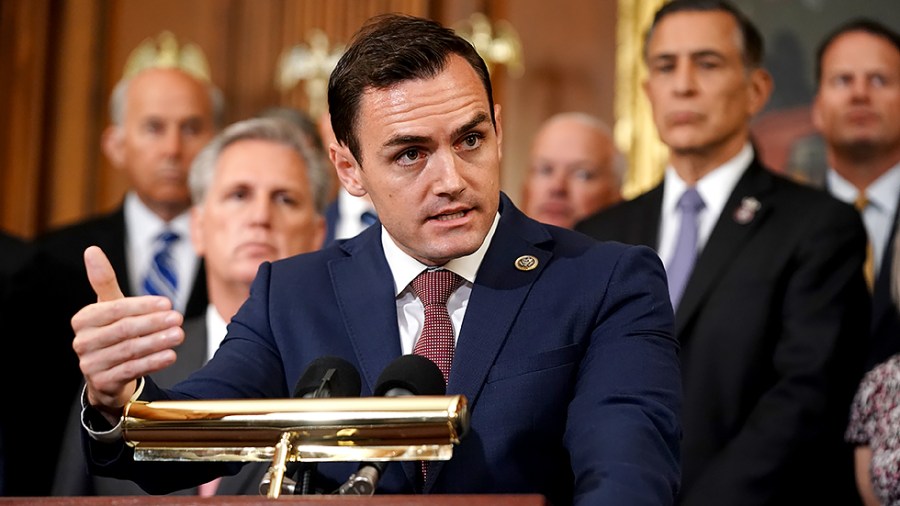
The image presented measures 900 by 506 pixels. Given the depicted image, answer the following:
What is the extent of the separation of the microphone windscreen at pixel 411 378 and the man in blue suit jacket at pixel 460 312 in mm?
325

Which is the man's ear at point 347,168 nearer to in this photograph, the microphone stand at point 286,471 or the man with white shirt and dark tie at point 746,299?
the microphone stand at point 286,471

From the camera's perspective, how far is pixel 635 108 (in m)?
5.97

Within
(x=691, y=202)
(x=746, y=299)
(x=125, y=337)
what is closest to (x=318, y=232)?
(x=691, y=202)

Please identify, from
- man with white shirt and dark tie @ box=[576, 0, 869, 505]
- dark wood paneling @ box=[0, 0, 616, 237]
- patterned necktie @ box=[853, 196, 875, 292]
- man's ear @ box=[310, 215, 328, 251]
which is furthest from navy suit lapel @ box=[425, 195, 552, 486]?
dark wood paneling @ box=[0, 0, 616, 237]

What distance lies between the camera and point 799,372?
3.97 m

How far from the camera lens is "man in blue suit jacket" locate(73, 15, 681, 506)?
242cm

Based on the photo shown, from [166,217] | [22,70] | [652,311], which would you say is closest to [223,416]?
[652,311]

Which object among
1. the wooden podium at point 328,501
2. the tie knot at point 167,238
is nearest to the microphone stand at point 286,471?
the wooden podium at point 328,501

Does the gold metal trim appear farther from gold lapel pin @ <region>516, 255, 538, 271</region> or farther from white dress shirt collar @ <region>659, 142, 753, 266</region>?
white dress shirt collar @ <region>659, 142, 753, 266</region>

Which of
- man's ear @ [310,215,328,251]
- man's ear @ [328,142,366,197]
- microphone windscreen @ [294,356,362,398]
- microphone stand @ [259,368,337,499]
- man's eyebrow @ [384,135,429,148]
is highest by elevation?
man's eyebrow @ [384,135,429,148]

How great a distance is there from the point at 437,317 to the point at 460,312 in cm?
8

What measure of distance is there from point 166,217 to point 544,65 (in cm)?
184

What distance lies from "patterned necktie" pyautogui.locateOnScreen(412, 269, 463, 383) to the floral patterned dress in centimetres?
161

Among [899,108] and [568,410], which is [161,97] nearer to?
[899,108]
